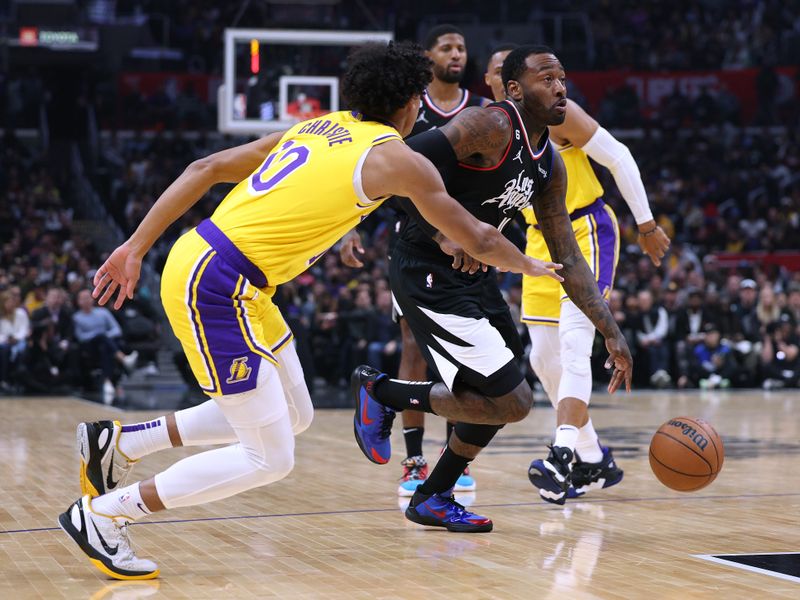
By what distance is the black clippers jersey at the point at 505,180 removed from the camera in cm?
509

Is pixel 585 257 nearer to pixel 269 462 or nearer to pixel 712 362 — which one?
pixel 269 462

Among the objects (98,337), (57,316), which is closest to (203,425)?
(98,337)

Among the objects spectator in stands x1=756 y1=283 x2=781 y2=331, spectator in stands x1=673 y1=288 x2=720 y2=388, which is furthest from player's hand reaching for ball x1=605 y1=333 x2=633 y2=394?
spectator in stands x1=756 y1=283 x2=781 y2=331

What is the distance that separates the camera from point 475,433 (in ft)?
16.9

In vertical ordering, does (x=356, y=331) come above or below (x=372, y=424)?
below

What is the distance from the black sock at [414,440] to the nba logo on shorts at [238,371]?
239 cm

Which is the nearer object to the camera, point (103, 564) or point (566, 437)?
point (103, 564)

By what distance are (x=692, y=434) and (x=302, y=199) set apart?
2288 millimetres

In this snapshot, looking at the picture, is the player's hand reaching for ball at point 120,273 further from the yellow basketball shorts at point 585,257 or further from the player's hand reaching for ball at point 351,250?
the yellow basketball shorts at point 585,257

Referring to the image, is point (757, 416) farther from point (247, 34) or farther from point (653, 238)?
point (247, 34)

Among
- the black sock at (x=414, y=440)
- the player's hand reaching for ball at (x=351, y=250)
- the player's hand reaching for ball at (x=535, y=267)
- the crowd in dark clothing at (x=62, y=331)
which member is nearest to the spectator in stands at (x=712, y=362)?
the crowd in dark clothing at (x=62, y=331)

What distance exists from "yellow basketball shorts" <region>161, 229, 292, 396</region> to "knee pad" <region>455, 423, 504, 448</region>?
4.00 feet

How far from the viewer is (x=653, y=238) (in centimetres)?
620

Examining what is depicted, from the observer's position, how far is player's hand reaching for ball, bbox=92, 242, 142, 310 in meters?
4.20
